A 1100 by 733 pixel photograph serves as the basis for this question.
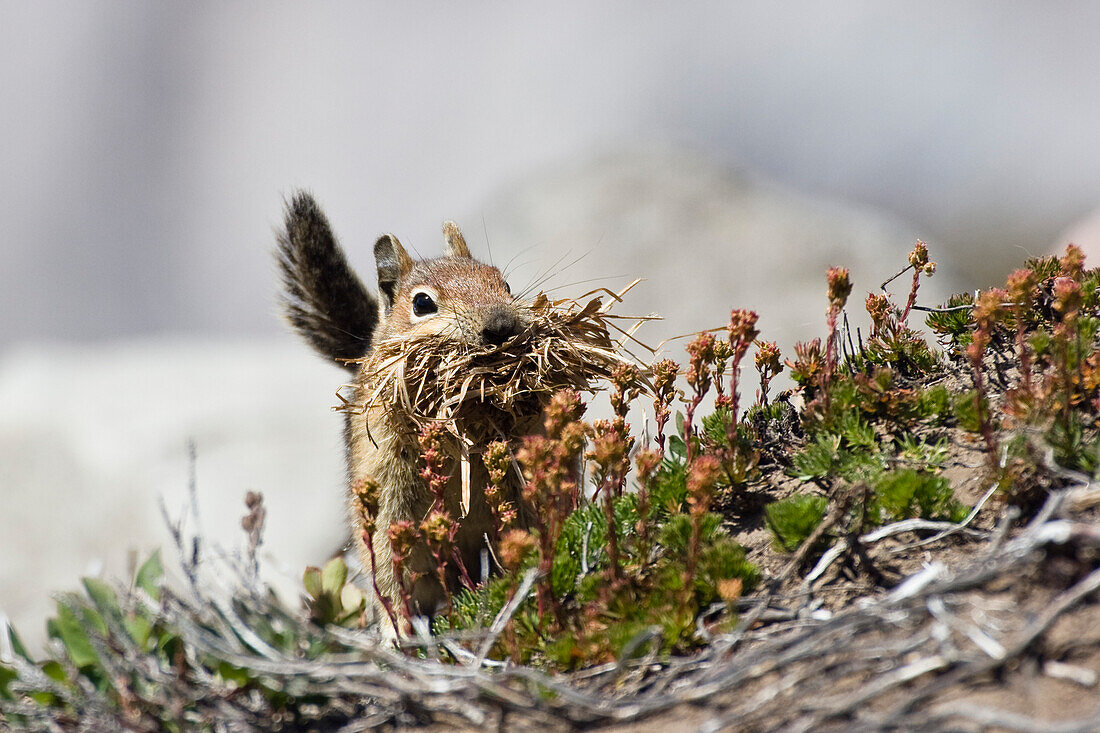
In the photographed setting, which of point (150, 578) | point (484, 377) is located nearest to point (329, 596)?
point (150, 578)

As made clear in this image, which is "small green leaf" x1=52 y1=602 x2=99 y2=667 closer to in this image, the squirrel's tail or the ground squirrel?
the ground squirrel

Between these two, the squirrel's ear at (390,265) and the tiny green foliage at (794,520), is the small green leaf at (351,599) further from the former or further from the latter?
the squirrel's ear at (390,265)

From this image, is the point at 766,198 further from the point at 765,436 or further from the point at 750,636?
the point at 750,636

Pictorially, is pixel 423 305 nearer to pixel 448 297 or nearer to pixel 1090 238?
pixel 448 297

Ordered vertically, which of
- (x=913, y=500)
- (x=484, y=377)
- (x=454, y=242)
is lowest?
(x=913, y=500)

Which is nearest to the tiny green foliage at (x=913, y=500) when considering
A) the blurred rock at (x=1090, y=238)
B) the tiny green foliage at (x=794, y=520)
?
the tiny green foliage at (x=794, y=520)

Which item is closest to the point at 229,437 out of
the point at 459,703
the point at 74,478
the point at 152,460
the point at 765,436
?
the point at 152,460

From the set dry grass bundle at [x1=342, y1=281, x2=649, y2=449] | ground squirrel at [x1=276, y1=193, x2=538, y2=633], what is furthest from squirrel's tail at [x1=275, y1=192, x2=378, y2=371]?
dry grass bundle at [x1=342, y1=281, x2=649, y2=449]

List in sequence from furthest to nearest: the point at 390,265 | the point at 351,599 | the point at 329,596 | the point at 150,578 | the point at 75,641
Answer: the point at 390,265, the point at 351,599, the point at 329,596, the point at 150,578, the point at 75,641
